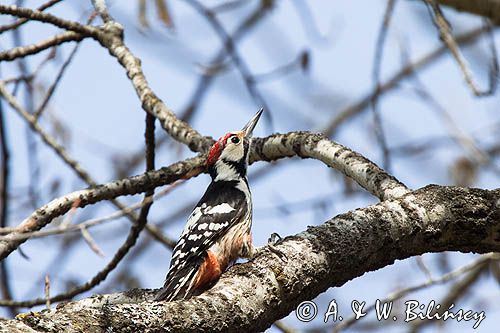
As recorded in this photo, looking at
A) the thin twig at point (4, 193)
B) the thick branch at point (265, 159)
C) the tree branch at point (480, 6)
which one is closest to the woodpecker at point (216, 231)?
the thick branch at point (265, 159)

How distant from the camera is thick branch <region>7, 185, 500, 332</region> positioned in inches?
72.3

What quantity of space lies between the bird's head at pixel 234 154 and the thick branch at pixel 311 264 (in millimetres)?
1726

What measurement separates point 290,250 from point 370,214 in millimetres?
368

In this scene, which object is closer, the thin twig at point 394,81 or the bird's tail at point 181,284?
the bird's tail at point 181,284

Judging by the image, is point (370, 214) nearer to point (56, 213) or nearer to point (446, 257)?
point (56, 213)

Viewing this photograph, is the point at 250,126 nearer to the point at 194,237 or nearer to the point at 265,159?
the point at 265,159

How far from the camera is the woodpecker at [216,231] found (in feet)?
10.8

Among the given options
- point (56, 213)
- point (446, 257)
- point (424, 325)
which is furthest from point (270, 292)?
point (446, 257)

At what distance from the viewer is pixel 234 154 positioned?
4.66 meters

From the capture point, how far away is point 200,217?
12.8ft

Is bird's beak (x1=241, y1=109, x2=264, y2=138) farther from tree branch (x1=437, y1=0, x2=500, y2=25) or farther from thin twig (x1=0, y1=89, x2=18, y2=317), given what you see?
thin twig (x1=0, y1=89, x2=18, y2=317)

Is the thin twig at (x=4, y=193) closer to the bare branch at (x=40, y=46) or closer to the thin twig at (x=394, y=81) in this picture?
the bare branch at (x=40, y=46)

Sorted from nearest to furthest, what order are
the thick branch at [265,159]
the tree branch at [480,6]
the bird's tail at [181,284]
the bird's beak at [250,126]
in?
the thick branch at [265,159] < the bird's tail at [181,284] < the tree branch at [480,6] < the bird's beak at [250,126]

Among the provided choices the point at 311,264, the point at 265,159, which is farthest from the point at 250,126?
the point at 311,264
